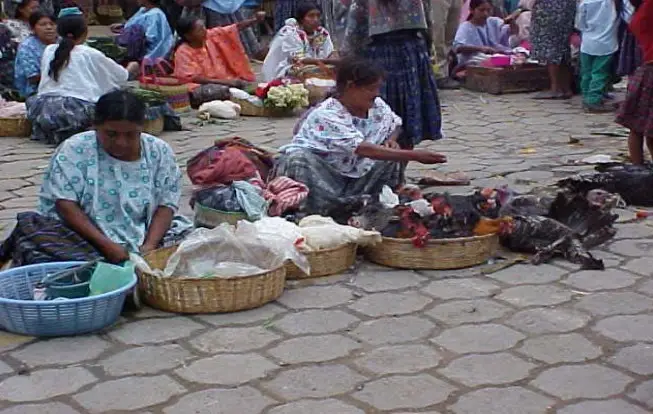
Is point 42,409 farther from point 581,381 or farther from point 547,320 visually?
point 547,320

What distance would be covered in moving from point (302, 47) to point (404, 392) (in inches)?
253

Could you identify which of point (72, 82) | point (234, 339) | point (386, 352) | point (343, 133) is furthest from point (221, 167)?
point (72, 82)

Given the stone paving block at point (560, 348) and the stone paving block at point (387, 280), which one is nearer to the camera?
the stone paving block at point (560, 348)

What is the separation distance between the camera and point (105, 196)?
4.43 m

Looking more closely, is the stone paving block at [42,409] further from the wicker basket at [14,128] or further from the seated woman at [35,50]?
the seated woman at [35,50]

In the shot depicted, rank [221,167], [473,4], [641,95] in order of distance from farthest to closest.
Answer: [473,4]
[641,95]
[221,167]

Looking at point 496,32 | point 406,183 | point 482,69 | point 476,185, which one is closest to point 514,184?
point 476,185

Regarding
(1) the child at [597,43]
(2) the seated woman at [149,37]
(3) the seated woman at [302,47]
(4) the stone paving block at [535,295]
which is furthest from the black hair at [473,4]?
(4) the stone paving block at [535,295]

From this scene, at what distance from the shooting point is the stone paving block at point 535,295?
169 inches

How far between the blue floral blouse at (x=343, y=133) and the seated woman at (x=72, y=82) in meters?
2.77

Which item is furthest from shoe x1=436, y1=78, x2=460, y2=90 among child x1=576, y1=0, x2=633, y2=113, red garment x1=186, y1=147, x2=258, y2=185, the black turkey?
red garment x1=186, y1=147, x2=258, y2=185

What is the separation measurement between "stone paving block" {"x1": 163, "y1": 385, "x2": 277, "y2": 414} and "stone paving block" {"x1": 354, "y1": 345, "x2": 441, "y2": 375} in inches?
17.0

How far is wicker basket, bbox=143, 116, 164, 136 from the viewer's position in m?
8.14

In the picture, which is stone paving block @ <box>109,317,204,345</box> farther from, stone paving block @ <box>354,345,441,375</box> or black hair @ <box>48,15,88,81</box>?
black hair @ <box>48,15,88,81</box>
